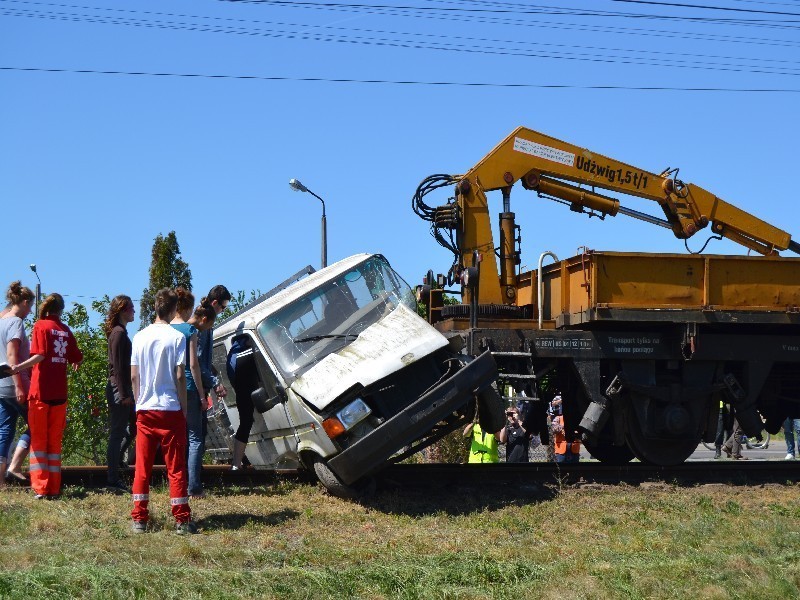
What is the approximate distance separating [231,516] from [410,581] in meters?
2.69

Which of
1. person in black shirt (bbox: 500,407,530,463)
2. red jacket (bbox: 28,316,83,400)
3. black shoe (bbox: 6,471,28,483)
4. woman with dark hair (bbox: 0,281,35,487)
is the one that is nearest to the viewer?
red jacket (bbox: 28,316,83,400)

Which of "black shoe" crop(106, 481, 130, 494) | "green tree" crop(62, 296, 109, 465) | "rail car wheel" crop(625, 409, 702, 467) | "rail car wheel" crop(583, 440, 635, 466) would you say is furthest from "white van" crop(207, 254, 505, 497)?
"green tree" crop(62, 296, 109, 465)

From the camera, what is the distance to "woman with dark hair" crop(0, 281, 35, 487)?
9.29 metres

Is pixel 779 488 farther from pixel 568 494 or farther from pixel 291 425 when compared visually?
pixel 291 425

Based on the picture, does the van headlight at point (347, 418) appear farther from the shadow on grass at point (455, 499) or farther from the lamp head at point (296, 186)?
the lamp head at point (296, 186)

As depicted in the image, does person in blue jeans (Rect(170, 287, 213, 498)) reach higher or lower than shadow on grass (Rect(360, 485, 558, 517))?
higher

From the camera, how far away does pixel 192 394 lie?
930 cm

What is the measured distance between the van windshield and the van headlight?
2.58 ft

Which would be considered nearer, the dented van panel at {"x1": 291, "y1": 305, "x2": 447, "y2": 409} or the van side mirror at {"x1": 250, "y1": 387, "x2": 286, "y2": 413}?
the dented van panel at {"x1": 291, "y1": 305, "x2": 447, "y2": 409}

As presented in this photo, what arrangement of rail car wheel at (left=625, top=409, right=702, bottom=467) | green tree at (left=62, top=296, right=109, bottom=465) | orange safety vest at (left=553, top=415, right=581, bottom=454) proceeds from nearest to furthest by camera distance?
rail car wheel at (left=625, top=409, right=702, bottom=467) < orange safety vest at (left=553, top=415, right=581, bottom=454) < green tree at (left=62, top=296, right=109, bottom=465)

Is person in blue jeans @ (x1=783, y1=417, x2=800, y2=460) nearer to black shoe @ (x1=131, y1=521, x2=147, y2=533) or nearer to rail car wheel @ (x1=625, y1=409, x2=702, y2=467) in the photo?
rail car wheel @ (x1=625, y1=409, x2=702, y2=467)

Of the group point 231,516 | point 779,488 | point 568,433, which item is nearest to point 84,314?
point 568,433

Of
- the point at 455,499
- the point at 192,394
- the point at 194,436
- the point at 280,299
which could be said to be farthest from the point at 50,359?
the point at 455,499

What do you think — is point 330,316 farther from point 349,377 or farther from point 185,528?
point 185,528
